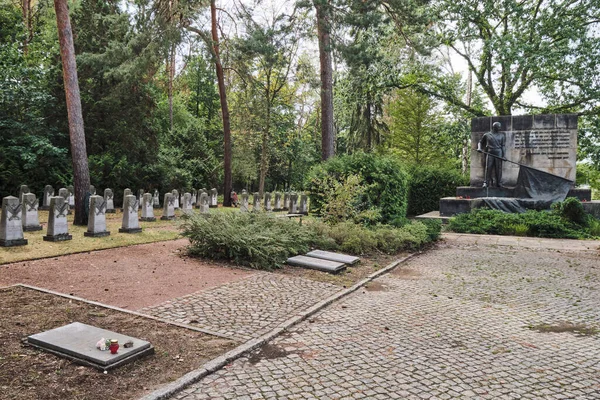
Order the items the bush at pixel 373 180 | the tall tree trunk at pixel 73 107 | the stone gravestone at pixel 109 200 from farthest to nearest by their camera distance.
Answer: the stone gravestone at pixel 109 200 → the bush at pixel 373 180 → the tall tree trunk at pixel 73 107

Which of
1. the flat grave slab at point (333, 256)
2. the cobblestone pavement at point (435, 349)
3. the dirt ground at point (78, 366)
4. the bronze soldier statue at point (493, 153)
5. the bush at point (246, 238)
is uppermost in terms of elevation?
the bronze soldier statue at point (493, 153)

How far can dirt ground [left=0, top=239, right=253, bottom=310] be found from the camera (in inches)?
234

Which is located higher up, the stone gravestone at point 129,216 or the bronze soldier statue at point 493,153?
the bronze soldier statue at point 493,153

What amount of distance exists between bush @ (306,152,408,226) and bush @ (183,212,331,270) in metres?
3.04

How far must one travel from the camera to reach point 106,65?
58.7ft

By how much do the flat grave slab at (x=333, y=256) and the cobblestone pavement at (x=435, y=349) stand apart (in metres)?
1.24

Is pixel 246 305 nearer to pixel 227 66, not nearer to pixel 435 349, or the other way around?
pixel 435 349

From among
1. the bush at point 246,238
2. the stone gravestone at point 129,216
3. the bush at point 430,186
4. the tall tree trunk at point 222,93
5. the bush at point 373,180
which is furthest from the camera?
the bush at point 430,186

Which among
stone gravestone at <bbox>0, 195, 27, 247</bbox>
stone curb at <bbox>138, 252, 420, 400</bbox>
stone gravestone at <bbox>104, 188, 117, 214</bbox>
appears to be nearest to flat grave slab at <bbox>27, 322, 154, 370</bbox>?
stone curb at <bbox>138, 252, 420, 400</bbox>

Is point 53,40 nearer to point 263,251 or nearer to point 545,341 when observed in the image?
point 263,251

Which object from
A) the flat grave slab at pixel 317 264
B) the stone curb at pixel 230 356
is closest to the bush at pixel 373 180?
the flat grave slab at pixel 317 264

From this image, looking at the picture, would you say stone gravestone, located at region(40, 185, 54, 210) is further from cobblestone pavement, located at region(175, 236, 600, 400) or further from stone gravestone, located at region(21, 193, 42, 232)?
cobblestone pavement, located at region(175, 236, 600, 400)

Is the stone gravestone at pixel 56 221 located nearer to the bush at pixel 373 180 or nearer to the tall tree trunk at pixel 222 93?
the bush at pixel 373 180

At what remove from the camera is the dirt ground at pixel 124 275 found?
5.95 metres
